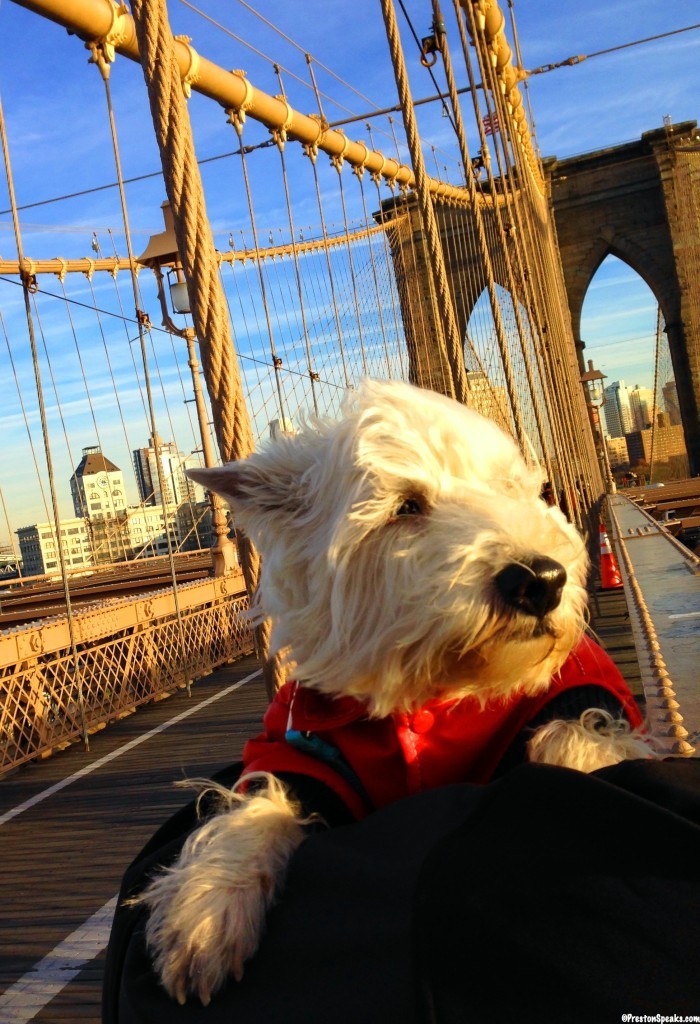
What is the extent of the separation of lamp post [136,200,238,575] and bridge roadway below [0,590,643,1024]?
6.38 ft

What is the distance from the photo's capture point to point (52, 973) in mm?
3127

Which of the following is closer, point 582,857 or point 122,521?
point 582,857

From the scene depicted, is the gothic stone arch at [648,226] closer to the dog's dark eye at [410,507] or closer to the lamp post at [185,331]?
the lamp post at [185,331]

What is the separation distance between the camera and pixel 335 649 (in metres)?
0.99

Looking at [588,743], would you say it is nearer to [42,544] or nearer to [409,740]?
[409,740]

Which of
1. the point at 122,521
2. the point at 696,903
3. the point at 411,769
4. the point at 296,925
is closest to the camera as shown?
the point at 696,903

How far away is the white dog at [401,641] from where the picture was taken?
2.86 ft

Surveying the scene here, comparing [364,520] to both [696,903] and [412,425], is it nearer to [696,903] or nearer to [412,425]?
[412,425]

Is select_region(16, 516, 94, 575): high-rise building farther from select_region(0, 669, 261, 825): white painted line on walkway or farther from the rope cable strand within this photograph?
the rope cable strand

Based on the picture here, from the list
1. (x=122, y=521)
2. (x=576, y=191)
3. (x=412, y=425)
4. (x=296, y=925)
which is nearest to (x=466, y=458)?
(x=412, y=425)

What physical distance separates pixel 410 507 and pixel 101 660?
7570 mm

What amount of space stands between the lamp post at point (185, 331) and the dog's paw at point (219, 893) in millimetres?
7501

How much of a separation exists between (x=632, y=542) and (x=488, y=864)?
3.83 meters

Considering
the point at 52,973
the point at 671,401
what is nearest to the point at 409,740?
the point at 52,973
